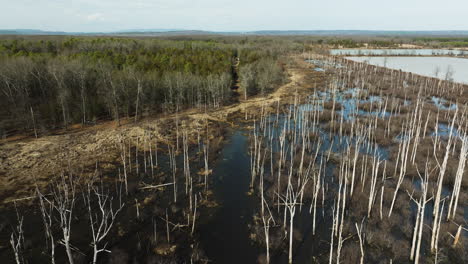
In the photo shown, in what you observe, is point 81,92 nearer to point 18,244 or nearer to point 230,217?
point 230,217

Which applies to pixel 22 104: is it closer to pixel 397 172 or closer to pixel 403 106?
pixel 397 172

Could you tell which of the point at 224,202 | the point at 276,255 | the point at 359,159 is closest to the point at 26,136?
the point at 224,202

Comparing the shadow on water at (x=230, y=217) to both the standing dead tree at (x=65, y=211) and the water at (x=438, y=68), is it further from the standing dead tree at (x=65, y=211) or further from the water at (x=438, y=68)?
the water at (x=438, y=68)

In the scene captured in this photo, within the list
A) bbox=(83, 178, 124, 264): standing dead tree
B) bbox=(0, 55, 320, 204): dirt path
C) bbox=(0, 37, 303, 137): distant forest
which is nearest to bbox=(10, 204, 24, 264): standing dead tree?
bbox=(83, 178, 124, 264): standing dead tree

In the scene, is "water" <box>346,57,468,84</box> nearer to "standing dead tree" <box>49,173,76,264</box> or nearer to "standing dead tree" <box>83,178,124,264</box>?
"standing dead tree" <box>83,178,124,264</box>

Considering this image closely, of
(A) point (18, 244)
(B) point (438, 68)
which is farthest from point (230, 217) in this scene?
(B) point (438, 68)

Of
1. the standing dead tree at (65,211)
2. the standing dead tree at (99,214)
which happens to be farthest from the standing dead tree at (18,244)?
the standing dead tree at (99,214)

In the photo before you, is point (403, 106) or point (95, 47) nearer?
point (403, 106)
